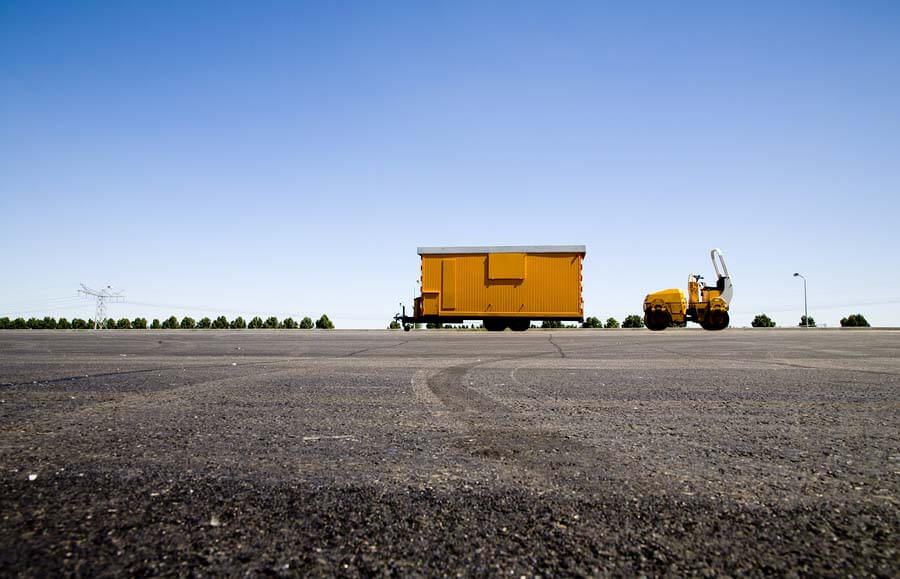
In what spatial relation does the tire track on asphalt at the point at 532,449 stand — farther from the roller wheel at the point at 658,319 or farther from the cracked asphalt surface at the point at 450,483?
the roller wheel at the point at 658,319

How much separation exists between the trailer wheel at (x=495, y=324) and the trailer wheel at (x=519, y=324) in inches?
15.0

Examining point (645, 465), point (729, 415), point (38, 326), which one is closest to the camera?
point (645, 465)

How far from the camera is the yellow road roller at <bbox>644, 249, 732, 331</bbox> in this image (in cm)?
2308

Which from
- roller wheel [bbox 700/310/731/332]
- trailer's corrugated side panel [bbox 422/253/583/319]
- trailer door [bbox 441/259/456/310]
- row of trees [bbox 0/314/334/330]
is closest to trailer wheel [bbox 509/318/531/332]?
trailer's corrugated side panel [bbox 422/253/583/319]

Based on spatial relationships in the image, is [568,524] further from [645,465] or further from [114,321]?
[114,321]

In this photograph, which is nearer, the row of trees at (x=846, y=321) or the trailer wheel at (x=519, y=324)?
the trailer wheel at (x=519, y=324)

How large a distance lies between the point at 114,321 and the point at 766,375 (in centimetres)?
4680

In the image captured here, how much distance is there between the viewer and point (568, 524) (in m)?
1.55

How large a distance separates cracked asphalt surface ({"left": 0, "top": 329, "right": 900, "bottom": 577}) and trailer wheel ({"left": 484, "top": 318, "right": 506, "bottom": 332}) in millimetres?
19503

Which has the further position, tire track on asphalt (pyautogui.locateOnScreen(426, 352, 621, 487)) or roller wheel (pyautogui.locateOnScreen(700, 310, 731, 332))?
roller wheel (pyautogui.locateOnScreen(700, 310, 731, 332))

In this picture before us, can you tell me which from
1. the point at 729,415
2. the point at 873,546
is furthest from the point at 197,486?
the point at 729,415

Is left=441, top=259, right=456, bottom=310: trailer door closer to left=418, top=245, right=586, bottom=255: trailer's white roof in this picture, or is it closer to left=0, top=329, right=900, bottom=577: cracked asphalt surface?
left=418, top=245, right=586, bottom=255: trailer's white roof

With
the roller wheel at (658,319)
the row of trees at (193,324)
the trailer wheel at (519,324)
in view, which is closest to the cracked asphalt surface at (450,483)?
the trailer wheel at (519,324)

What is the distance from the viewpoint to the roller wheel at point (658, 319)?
23594 mm
